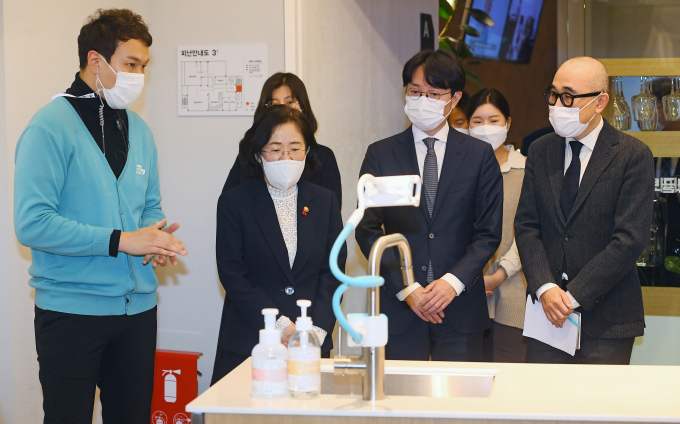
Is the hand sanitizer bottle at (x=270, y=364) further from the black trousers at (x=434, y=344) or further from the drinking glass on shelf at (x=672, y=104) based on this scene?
the drinking glass on shelf at (x=672, y=104)

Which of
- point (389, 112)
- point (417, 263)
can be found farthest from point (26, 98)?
point (389, 112)

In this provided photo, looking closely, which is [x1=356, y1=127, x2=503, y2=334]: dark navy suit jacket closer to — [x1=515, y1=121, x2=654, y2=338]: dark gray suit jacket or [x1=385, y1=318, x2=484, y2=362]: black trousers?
[x1=385, y1=318, x2=484, y2=362]: black trousers

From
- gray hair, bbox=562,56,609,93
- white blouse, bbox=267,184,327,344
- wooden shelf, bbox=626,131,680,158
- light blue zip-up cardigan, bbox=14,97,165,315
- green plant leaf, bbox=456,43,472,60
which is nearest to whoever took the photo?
light blue zip-up cardigan, bbox=14,97,165,315

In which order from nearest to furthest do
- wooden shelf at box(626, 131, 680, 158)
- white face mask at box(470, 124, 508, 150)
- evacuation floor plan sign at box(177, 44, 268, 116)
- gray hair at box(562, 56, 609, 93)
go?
gray hair at box(562, 56, 609, 93), white face mask at box(470, 124, 508, 150), evacuation floor plan sign at box(177, 44, 268, 116), wooden shelf at box(626, 131, 680, 158)

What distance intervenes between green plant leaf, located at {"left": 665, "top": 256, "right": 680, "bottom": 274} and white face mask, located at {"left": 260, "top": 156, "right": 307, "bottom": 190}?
2.24 meters

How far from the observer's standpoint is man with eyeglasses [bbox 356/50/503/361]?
95.0 inches

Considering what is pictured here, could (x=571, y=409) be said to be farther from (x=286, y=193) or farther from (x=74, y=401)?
(x=74, y=401)

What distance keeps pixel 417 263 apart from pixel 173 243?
0.92 m

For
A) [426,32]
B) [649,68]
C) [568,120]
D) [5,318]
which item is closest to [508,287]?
→ [568,120]

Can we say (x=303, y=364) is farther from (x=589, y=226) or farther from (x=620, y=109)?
(x=620, y=109)

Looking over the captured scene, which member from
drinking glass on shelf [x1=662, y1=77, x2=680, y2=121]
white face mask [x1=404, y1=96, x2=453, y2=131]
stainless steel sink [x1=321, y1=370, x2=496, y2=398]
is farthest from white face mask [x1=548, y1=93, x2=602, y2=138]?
drinking glass on shelf [x1=662, y1=77, x2=680, y2=121]

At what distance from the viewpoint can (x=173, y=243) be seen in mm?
2127

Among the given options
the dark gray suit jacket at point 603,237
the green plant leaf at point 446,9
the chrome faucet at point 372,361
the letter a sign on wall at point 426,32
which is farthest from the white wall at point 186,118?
the chrome faucet at point 372,361

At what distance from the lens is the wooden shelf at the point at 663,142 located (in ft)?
11.0
